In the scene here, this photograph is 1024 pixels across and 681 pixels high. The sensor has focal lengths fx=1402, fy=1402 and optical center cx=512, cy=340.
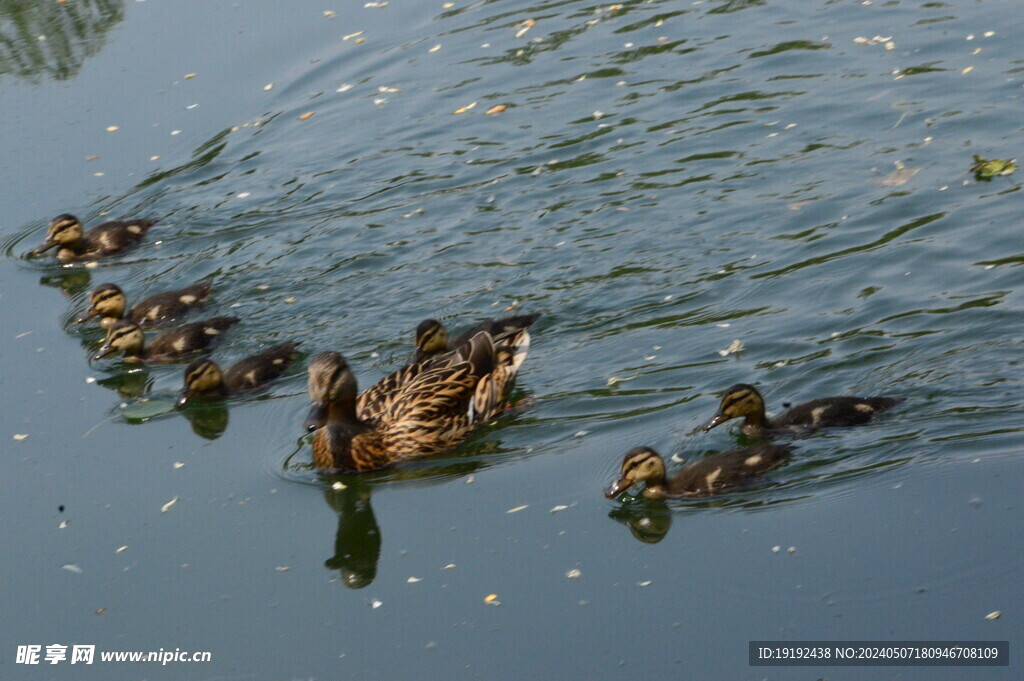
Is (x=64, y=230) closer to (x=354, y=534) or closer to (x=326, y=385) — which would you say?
(x=326, y=385)

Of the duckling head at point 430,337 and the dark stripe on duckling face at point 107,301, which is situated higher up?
the dark stripe on duckling face at point 107,301

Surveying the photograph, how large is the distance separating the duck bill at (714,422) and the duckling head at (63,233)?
6.38 meters

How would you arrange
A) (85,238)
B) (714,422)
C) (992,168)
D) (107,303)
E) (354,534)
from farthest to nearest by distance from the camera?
1. (85,238)
2. (992,168)
3. (107,303)
4. (714,422)
5. (354,534)

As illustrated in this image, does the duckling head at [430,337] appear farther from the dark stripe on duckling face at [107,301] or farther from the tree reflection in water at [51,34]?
the tree reflection in water at [51,34]

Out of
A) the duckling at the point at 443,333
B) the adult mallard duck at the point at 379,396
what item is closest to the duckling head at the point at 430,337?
the duckling at the point at 443,333

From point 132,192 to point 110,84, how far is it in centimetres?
315

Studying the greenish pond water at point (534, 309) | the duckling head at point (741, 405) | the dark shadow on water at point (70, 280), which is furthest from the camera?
the dark shadow on water at point (70, 280)

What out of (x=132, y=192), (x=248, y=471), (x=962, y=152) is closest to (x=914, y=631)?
(x=248, y=471)

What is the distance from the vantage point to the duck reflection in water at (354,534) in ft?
26.7

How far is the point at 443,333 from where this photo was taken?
10.4 meters

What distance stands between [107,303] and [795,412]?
18.8 feet

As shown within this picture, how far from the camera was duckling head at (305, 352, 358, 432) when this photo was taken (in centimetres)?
924

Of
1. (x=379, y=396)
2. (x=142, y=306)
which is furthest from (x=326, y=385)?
(x=142, y=306)

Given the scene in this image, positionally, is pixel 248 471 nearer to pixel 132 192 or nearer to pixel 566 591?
pixel 566 591
